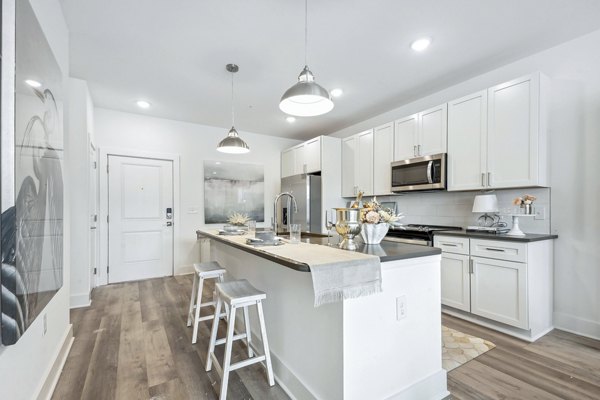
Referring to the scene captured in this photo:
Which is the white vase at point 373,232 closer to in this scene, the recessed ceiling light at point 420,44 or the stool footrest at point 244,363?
the stool footrest at point 244,363

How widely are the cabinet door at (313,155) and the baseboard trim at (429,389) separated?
3.49 meters

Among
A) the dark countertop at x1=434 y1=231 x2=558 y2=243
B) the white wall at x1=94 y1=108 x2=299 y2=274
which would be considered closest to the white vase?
the dark countertop at x1=434 y1=231 x2=558 y2=243

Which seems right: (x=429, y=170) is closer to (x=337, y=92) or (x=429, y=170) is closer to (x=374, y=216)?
(x=337, y=92)

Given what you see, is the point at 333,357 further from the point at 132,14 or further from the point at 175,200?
the point at 175,200

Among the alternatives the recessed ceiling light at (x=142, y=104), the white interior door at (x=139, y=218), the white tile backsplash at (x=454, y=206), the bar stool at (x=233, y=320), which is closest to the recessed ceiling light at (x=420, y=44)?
the white tile backsplash at (x=454, y=206)

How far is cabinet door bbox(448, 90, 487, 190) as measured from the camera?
9.64 ft

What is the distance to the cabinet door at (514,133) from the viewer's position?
8.42 ft

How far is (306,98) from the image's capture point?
193 cm

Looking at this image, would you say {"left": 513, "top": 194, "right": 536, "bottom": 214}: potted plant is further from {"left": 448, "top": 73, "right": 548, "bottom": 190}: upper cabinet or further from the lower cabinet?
the lower cabinet

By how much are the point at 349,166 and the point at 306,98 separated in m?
2.91

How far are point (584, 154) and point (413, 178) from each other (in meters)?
1.56

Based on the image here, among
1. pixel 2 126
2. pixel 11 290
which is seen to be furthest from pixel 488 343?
pixel 2 126

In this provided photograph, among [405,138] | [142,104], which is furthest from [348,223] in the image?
[142,104]

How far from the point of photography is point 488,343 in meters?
2.38
